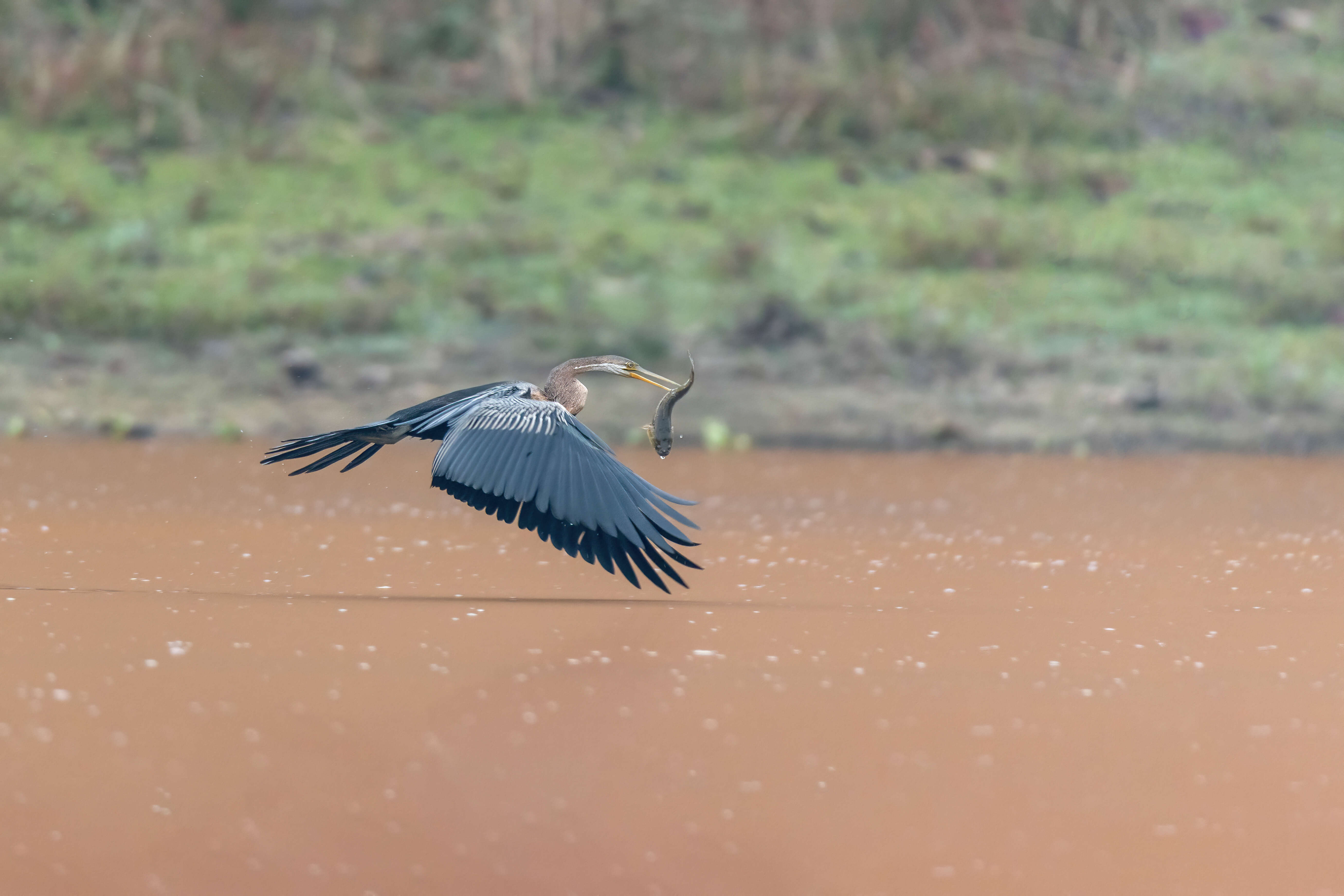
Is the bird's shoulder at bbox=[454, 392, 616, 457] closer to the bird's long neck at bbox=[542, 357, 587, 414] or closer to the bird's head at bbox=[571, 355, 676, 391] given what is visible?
the bird's long neck at bbox=[542, 357, 587, 414]

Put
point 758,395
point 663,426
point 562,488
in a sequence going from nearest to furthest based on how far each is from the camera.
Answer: point 562,488, point 663,426, point 758,395

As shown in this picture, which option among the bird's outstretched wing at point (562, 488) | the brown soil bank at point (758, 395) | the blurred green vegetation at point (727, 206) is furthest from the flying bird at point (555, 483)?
the blurred green vegetation at point (727, 206)

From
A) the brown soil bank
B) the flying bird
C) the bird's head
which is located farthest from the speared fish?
the brown soil bank

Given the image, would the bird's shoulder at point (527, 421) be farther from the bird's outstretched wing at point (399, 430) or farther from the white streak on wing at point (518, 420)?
the bird's outstretched wing at point (399, 430)

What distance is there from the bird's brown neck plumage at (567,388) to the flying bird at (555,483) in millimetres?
339

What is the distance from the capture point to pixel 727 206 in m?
9.97

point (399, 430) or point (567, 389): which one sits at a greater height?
point (567, 389)

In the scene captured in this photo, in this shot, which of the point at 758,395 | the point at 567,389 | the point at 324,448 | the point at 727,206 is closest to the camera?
the point at 324,448

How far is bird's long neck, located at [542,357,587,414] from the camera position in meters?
5.12

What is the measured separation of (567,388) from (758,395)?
3.15 meters

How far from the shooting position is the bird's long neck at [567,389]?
16.8ft

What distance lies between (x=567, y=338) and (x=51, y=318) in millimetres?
2629

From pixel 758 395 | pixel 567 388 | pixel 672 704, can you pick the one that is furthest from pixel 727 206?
pixel 672 704

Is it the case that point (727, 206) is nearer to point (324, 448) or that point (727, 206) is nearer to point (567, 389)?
point (567, 389)
